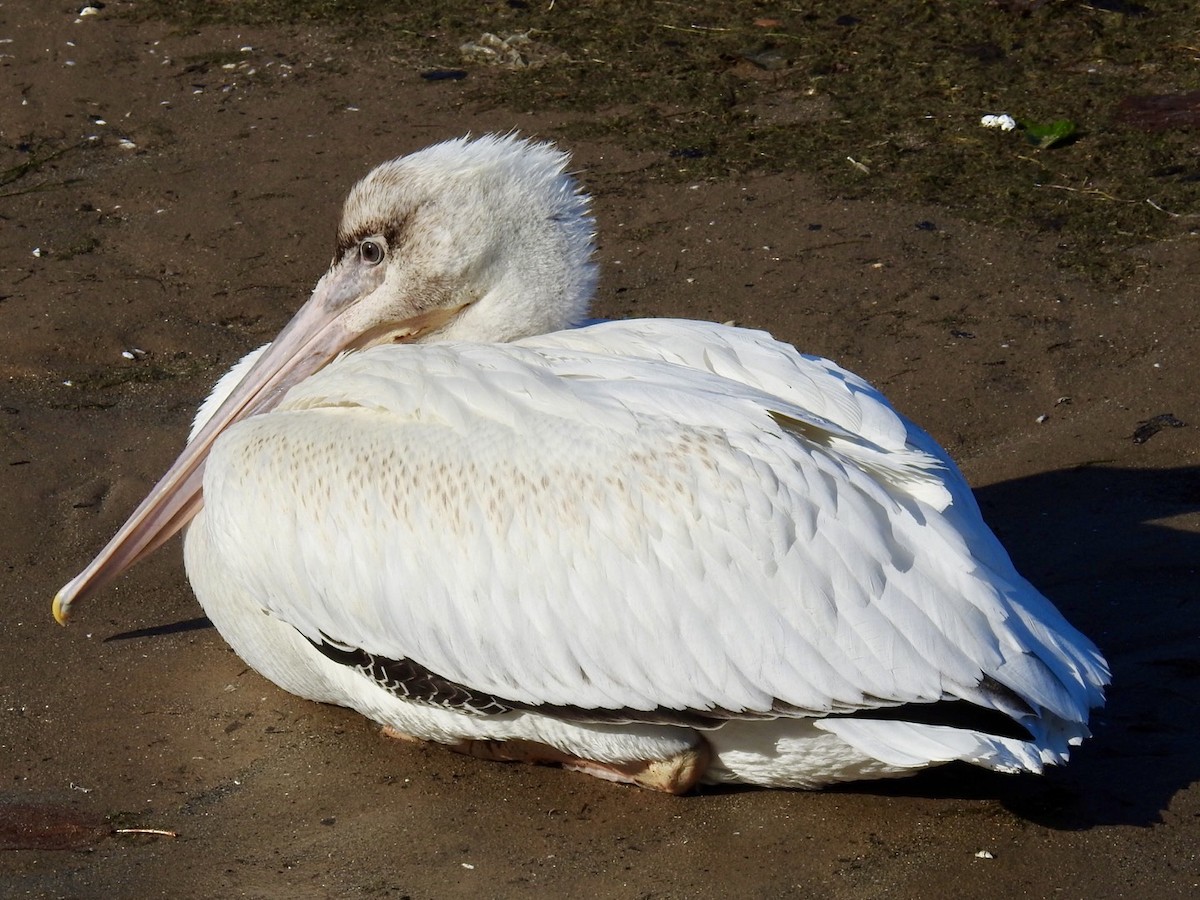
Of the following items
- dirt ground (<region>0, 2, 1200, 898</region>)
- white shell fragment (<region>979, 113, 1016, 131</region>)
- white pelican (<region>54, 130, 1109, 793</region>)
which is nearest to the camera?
white pelican (<region>54, 130, 1109, 793</region>)

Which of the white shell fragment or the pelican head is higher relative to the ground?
the pelican head

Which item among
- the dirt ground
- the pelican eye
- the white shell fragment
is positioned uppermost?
the pelican eye

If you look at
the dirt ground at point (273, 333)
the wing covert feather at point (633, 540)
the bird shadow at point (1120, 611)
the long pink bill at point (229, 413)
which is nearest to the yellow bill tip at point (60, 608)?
the long pink bill at point (229, 413)

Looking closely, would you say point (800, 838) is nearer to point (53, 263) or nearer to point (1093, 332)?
point (1093, 332)

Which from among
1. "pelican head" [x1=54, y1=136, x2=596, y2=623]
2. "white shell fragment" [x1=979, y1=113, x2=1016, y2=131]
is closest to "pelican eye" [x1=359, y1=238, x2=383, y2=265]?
"pelican head" [x1=54, y1=136, x2=596, y2=623]

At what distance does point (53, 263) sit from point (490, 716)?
351 centimetres

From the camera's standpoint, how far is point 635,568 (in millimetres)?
3426

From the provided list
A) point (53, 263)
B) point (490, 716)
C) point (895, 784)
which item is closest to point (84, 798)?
point (490, 716)

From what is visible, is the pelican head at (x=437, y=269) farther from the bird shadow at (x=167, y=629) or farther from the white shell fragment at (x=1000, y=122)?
the white shell fragment at (x=1000, y=122)

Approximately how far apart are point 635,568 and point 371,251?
1385 millimetres

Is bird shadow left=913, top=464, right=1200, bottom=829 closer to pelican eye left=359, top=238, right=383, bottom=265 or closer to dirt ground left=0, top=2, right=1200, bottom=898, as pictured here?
dirt ground left=0, top=2, right=1200, bottom=898

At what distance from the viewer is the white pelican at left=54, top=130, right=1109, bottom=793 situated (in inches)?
131

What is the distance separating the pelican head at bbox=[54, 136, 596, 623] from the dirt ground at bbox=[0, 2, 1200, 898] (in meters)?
0.47

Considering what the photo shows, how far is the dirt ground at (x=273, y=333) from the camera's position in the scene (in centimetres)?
351
